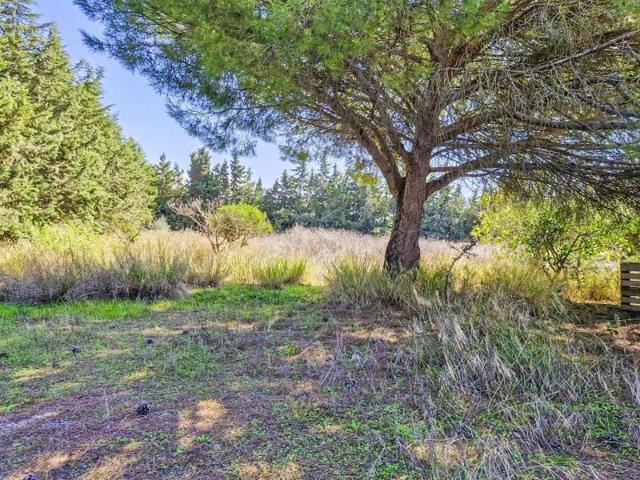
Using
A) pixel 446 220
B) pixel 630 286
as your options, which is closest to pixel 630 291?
pixel 630 286

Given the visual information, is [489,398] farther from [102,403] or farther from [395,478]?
[102,403]

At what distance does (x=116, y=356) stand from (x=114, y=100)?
17.4m

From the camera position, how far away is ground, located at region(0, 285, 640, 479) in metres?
1.52

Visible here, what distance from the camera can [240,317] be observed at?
3.99 meters

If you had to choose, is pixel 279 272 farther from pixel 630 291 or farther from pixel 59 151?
pixel 59 151

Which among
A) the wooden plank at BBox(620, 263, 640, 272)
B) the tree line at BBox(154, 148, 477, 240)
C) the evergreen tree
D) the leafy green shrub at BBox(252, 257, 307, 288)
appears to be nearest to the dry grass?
the leafy green shrub at BBox(252, 257, 307, 288)

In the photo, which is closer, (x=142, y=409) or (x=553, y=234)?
(x=142, y=409)

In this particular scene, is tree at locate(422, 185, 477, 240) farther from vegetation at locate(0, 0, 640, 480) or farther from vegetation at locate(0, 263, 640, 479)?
vegetation at locate(0, 263, 640, 479)

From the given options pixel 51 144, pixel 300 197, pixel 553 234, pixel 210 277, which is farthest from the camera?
pixel 300 197

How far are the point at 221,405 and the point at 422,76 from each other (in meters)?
2.98

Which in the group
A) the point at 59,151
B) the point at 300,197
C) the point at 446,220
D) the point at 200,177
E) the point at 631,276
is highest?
the point at 200,177

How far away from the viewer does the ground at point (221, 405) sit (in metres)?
1.52

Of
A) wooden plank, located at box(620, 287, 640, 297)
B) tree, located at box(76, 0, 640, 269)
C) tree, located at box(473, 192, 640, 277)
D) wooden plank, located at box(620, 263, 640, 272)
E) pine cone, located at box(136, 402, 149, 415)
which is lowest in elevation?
pine cone, located at box(136, 402, 149, 415)

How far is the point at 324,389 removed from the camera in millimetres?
2230
